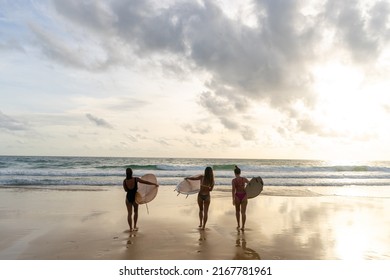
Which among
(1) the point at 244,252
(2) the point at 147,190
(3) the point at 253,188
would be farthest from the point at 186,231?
(3) the point at 253,188

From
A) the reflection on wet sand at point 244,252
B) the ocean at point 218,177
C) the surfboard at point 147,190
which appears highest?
the surfboard at point 147,190

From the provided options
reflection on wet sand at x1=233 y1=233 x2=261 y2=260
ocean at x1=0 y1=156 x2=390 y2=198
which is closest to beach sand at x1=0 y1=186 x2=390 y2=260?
reflection on wet sand at x1=233 y1=233 x2=261 y2=260

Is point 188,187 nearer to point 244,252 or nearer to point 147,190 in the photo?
point 147,190

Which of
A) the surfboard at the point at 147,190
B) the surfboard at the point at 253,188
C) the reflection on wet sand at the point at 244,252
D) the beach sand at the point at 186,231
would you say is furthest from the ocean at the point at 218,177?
the reflection on wet sand at the point at 244,252

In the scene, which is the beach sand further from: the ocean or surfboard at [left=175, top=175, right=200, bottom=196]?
the ocean

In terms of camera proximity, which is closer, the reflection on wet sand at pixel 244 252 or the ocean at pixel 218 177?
the reflection on wet sand at pixel 244 252

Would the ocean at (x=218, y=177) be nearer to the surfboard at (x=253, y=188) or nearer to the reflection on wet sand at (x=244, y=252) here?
the surfboard at (x=253, y=188)

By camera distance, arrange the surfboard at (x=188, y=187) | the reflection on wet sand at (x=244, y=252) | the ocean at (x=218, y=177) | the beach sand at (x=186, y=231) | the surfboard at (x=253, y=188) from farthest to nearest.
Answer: the ocean at (x=218, y=177) → the surfboard at (x=188, y=187) → the surfboard at (x=253, y=188) → the beach sand at (x=186, y=231) → the reflection on wet sand at (x=244, y=252)

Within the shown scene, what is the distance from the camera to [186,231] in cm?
1062

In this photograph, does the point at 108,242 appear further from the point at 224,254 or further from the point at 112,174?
the point at 112,174

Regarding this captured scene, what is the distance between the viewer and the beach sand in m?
8.44

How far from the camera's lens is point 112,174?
32031mm

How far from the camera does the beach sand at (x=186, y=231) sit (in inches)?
332
